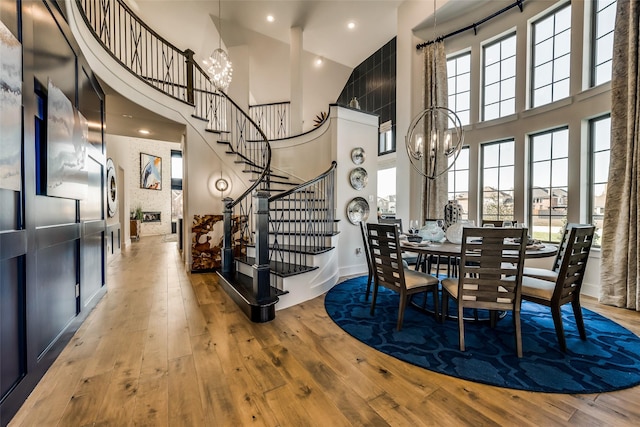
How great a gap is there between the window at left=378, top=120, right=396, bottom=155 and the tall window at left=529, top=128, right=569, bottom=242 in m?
2.86

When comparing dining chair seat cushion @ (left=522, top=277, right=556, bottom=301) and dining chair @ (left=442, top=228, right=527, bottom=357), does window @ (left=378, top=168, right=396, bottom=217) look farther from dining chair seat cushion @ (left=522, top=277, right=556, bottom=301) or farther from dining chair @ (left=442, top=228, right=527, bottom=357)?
dining chair @ (left=442, top=228, right=527, bottom=357)

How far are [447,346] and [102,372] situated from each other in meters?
2.49

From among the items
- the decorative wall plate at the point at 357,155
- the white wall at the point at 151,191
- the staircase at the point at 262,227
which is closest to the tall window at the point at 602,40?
the decorative wall plate at the point at 357,155

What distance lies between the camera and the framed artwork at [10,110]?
3.94ft

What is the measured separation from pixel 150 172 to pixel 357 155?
31.8ft

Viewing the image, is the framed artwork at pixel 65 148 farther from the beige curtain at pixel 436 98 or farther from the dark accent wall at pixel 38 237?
the beige curtain at pixel 436 98

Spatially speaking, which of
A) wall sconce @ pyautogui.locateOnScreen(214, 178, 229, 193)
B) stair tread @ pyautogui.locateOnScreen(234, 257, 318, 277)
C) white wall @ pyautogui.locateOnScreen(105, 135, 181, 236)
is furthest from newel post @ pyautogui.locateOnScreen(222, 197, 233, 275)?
white wall @ pyautogui.locateOnScreen(105, 135, 181, 236)

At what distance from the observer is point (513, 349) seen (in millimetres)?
1917

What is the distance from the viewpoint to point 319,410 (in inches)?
53.0

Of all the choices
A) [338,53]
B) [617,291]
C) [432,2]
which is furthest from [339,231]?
[338,53]

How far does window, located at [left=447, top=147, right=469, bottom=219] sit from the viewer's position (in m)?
4.63

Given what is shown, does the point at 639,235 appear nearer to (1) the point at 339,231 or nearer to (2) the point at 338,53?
(1) the point at 339,231

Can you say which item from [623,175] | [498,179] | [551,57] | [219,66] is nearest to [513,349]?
[623,175]

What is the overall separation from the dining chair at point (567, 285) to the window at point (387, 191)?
180 inches
